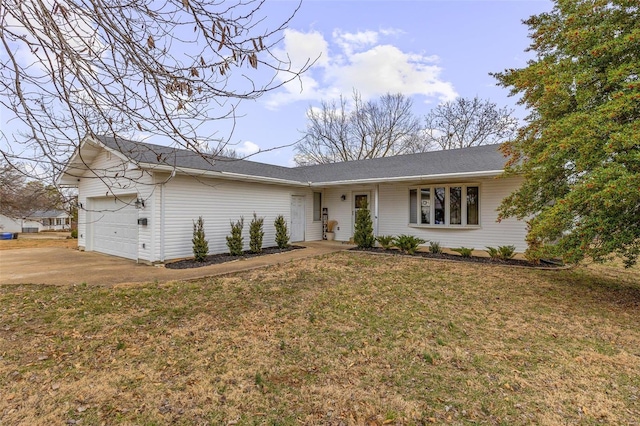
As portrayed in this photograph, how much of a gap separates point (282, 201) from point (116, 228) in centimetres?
542

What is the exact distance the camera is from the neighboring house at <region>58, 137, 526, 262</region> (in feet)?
28.2

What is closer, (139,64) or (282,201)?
(139,64)

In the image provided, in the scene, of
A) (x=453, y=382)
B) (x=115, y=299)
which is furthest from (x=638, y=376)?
(x=115, y=299)

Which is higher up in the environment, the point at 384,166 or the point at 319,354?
the point at 384,166

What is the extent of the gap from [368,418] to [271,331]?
191 cm

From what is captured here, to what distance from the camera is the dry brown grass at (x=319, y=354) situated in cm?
252

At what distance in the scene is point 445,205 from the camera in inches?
436

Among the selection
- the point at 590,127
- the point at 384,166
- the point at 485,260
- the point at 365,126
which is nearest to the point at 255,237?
the point at 384,166

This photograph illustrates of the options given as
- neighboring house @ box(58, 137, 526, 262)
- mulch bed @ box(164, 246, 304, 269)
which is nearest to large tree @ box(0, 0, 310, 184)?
neighboring house @ box(58, 137, 526, 262)

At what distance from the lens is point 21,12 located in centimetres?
230

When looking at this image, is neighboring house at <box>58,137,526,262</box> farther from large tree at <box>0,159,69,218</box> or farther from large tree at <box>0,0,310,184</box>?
large tree at <box>0,0,310,184</box>

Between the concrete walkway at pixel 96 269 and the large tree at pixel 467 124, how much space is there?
59.6 feet

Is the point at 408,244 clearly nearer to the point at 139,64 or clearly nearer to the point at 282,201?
the point at 282,201

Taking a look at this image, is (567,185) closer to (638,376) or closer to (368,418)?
(638,376)
